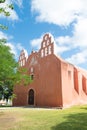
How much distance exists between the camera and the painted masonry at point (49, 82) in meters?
25.2

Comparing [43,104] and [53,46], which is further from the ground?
[53,46]

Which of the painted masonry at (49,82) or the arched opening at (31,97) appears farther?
the arched opening at (31,97)

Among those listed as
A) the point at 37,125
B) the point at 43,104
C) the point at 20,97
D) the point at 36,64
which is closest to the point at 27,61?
the point at 36,64

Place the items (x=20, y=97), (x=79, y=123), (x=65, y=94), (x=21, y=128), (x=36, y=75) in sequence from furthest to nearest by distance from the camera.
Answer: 1. (x=20, y=97)
2. (x=36, y=75)
3. (x=65, y=94)
4. (x=79, y=123)
5. (x=21, y=128)

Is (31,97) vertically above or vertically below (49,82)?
below

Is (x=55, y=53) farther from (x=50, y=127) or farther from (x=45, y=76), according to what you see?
(x=50, y=127)

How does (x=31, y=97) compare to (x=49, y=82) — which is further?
(x=31, y=97)

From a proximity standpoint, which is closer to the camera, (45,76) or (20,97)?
(45,76)

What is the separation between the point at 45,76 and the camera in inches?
1064

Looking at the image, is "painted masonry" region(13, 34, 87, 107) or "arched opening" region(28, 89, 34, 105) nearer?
"painted masonry" region(13, 34, 87, 107)

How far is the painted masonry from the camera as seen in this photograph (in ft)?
82.5

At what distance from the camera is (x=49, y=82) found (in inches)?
1035

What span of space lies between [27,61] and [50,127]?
20.8m

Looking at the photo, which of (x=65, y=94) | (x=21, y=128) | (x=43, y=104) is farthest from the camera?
(x=43, y=104)
